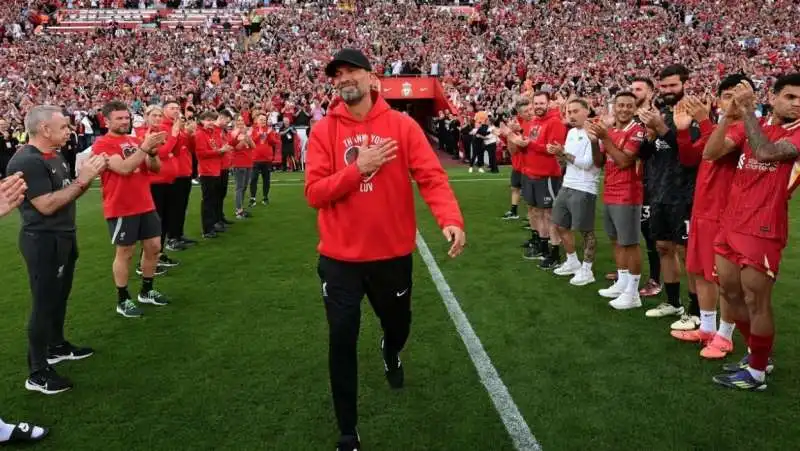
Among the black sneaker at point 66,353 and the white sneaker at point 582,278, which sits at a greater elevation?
the white sneaker at point 582,278

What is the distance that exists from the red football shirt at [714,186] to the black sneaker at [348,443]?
3.17 meters

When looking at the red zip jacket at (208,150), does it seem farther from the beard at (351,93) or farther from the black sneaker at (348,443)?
the black sneaker at (348,443)

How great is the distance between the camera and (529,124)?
950 cm

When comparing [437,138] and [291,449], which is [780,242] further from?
[437,138]

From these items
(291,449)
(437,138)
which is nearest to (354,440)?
(291,449)

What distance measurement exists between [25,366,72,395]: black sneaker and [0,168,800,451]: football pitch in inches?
3.3

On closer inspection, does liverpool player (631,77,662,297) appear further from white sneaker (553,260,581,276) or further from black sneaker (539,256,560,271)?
black sneaker (539,256,560,271)

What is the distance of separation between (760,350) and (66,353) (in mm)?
5285

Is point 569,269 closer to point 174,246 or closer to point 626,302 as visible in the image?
point 626,302

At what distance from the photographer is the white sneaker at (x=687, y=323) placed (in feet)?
18.1

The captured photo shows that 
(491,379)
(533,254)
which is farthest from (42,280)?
(533,254)

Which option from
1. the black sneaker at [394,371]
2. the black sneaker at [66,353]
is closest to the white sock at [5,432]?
the black sneaker at [66,353]

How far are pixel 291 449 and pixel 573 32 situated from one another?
122 ft

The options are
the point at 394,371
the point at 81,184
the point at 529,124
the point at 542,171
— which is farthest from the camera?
the point at 529,124
